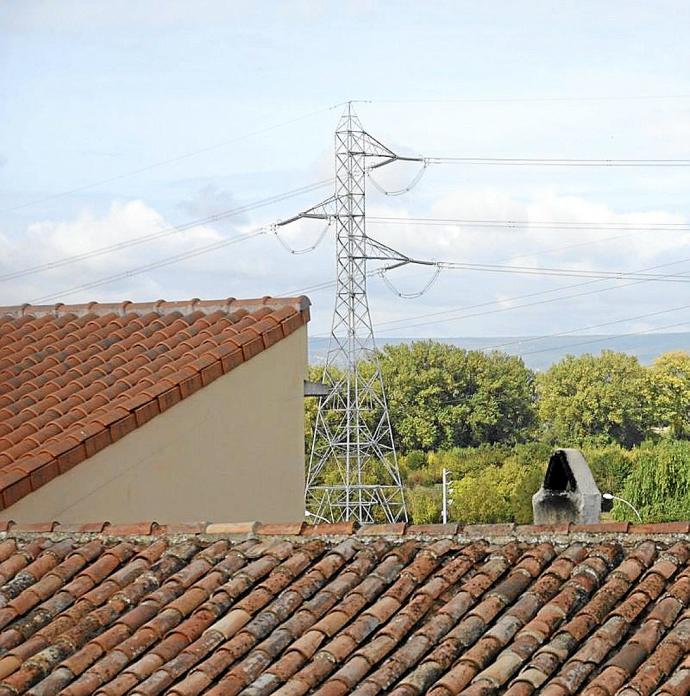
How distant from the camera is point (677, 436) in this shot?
118 m

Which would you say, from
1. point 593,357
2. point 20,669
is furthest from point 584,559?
point 593,357

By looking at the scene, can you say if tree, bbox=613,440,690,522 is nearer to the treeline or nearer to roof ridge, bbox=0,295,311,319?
the treeline

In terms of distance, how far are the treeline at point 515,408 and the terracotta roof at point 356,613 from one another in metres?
69.5

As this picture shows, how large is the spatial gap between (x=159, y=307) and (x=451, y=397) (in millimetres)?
92085

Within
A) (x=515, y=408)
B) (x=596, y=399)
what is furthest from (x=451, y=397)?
(x=596, y=399)

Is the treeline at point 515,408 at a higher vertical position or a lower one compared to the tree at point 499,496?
higher

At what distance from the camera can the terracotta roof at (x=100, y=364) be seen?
33.2 feet

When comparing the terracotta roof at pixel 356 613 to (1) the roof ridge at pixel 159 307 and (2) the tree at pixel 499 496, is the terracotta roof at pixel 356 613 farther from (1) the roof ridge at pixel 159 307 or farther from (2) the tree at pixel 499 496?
(2) the tree at pixel 499 496

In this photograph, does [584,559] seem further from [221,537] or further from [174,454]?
[174,454]

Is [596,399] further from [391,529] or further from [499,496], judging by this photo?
[391,529]

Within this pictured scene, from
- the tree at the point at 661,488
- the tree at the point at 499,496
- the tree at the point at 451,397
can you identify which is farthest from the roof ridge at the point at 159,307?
the tree at the point at 451,397

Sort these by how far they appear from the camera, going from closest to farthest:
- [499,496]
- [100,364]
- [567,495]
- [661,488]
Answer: [567,495] → [100,364] → [661,488] → [499,496]

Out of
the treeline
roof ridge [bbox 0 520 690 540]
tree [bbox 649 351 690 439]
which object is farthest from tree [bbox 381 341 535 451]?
roof ridge [bbox 0 520 690 540]

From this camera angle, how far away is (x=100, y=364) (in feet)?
39.3
